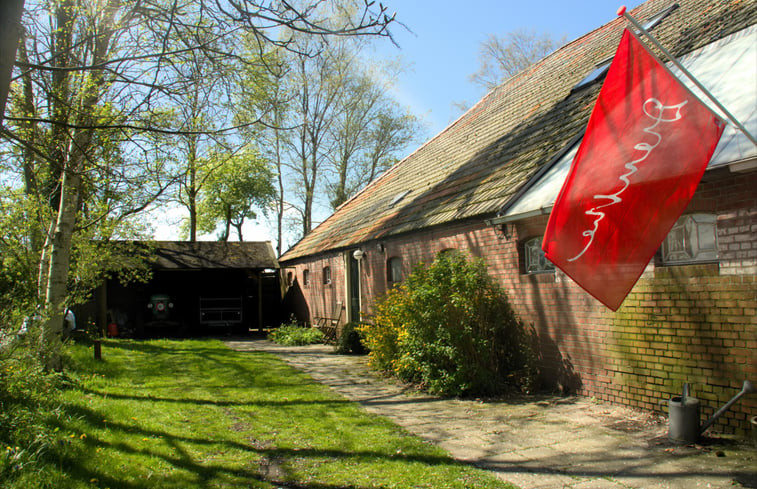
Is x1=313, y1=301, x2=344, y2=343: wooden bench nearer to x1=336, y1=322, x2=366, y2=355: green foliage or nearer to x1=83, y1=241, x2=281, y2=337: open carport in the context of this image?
x1=336, y1=322, x2=366, y2=355: green foliage

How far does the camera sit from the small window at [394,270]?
12.8 m

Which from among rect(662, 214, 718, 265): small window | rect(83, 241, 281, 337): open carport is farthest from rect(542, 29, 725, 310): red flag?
rect(83, 241, 281, 337): open carport

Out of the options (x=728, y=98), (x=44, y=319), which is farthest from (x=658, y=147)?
(x=44, y=319)

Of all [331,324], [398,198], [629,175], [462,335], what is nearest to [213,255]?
[331,324]

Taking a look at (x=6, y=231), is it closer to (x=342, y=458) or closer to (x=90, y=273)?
(x=90, y=273)

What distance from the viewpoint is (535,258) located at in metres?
8.16

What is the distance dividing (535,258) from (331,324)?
10.4m

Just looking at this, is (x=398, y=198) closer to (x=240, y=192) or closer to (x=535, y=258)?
(x=535, y=258)

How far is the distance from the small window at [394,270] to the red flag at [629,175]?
314 inches

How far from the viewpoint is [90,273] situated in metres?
13.9

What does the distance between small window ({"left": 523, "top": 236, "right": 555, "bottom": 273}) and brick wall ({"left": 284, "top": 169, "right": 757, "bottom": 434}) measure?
10cm

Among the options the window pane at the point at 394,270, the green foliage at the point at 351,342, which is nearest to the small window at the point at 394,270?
the window pane at the point at 394,270

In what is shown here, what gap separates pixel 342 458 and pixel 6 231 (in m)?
10.2

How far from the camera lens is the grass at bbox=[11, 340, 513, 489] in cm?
466
